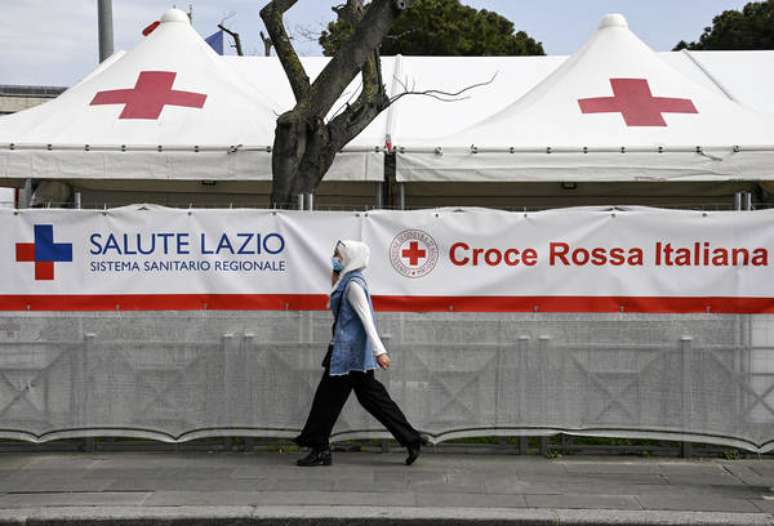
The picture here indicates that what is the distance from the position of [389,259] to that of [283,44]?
3.05 meters

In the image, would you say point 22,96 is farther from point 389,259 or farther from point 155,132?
point 389,259

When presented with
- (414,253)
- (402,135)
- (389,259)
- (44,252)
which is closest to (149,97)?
(402,135)

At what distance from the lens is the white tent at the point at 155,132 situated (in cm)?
1076

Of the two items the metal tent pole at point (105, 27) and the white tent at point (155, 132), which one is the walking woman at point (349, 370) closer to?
the white tent at point (155, 132)

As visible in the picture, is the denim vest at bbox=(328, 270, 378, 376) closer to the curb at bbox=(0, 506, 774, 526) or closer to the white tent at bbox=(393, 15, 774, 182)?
the curb at bbox=(0, 506, 774, 526)

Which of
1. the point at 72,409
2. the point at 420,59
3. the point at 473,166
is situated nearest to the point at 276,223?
the point at 72,409

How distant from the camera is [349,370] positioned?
7043 mm

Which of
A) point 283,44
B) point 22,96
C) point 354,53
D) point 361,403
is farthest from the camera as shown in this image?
point 22,96

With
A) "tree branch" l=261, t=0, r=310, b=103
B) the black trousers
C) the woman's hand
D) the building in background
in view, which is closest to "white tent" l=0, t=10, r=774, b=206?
"tree branch" l=261, t=0, r=310, b=103

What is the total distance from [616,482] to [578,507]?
786 mm

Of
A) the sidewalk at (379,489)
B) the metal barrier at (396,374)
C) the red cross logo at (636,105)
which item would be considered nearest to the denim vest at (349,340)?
the metal barrier at (396,374)

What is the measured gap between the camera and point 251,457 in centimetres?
756

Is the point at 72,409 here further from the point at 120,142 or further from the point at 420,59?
the point at 420,59

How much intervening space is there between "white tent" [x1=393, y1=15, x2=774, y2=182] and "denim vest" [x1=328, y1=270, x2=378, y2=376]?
12.6ft
